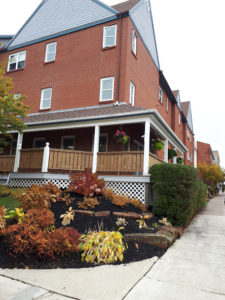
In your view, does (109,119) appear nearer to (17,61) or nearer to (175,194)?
(175,194)

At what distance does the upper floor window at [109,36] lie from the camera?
1492cm

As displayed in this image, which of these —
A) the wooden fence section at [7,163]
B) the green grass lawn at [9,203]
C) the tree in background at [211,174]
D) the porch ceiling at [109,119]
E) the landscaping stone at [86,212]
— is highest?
the porch ceiling at [109,119]

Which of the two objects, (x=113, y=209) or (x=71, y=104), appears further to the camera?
(x=71, y=104)

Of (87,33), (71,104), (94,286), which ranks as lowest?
(94,286)

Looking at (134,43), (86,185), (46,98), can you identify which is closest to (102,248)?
(86,185)

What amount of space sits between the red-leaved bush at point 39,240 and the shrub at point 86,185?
11.6 ft

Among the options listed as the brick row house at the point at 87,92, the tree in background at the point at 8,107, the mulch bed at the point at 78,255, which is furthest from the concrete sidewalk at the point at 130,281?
the tree in background at the point at 8,107

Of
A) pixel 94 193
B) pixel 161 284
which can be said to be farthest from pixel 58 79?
pixel 161 284

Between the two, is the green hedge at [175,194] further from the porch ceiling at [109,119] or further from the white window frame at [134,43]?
the white window frame at [134,43]

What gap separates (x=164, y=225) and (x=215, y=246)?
178 cm

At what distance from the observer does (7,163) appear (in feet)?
43.1

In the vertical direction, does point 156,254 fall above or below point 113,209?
Result: below

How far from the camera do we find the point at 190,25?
8.28 meters

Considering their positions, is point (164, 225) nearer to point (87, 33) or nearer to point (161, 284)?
point (161, 284)
